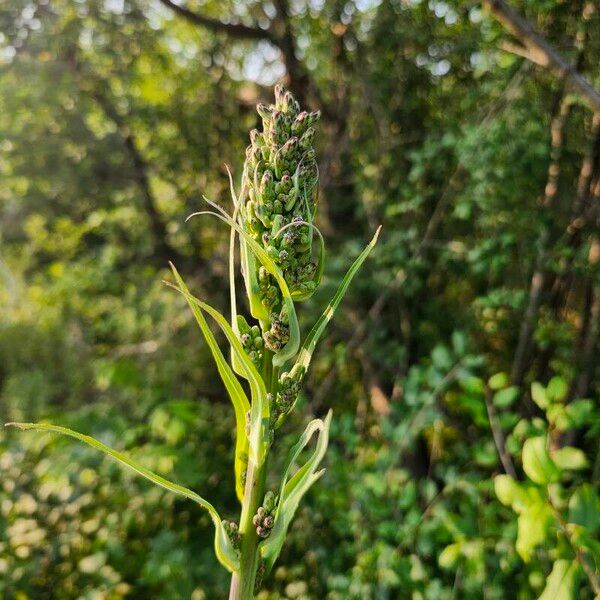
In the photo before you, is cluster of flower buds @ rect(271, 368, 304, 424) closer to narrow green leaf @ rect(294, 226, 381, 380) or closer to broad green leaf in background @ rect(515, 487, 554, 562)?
narrow green leaf @ rect(294, 226, 381, 380)

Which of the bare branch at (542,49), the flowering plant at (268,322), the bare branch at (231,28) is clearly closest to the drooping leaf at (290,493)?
the flowering plant at (268,322)

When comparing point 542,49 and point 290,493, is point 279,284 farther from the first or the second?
point 542,49

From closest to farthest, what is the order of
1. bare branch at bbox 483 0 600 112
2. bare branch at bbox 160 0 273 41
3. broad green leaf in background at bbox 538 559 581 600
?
broad green leaf in background at bbox 538 559 581 600 → bare branch at bbox 483 0 600 112 → bare branch at bbox 160 0 273 41

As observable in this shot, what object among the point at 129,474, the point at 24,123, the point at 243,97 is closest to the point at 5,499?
the point at 129,474

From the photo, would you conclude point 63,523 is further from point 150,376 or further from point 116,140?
point 116,140

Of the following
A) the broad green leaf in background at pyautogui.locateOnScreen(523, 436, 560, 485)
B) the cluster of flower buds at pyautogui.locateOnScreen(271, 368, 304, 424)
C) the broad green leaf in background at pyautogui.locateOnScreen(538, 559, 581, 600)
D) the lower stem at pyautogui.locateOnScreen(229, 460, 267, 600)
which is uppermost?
the cluster of flower buds at pyautogui.locateOnScreen(271, 368, 304, 424)

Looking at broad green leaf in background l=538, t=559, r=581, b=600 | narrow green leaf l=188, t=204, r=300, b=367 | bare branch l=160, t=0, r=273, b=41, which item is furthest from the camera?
bare branch l=160, t=0, r=273, b=41

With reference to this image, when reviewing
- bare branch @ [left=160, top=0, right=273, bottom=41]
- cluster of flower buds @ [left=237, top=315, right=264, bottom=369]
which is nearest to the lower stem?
cluster of flower buds @ [left=237, top=315, right=264, bottom=369]

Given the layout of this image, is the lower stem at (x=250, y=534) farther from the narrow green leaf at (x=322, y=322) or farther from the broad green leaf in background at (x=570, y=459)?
the broad green leaf in background at (x=570, y=459)
